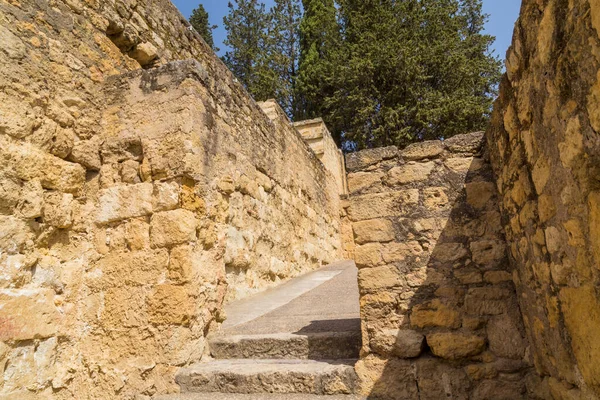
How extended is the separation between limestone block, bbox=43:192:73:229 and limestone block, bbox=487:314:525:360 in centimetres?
273

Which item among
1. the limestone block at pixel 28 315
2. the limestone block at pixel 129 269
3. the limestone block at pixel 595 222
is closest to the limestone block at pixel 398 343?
the limestone block at pixel 595 222

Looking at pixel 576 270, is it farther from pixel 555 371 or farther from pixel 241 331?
pixel 241 331

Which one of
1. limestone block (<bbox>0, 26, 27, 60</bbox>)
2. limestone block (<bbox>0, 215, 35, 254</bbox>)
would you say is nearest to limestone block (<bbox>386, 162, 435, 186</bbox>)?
limestone block (<bbox>0, 215, 35, 254</bbox>)

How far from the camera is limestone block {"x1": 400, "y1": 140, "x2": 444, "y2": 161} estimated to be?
2770mm

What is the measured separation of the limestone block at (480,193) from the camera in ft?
8.54

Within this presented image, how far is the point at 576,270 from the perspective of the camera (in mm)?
1541

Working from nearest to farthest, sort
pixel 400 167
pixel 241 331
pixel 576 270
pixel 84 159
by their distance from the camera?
pixel 576 270, pixel 400 167, pixel 84 159, pixel 241 331

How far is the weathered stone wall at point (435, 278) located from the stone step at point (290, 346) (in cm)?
29

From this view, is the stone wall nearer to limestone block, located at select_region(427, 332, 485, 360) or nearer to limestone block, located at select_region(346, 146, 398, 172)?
limestone block, located at select_region(346, 146, 398, 172)

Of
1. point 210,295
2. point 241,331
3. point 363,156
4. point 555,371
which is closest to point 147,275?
point 210,295

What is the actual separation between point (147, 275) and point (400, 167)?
1843 mm

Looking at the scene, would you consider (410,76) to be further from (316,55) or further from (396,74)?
(316,55)

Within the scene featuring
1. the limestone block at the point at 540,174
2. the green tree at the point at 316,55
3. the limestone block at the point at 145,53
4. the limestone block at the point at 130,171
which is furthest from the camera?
the green tree at the point at 316,55

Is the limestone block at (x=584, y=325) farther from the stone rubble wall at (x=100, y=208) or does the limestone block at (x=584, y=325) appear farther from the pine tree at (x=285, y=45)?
the pine tree at (x=285, y=45)
